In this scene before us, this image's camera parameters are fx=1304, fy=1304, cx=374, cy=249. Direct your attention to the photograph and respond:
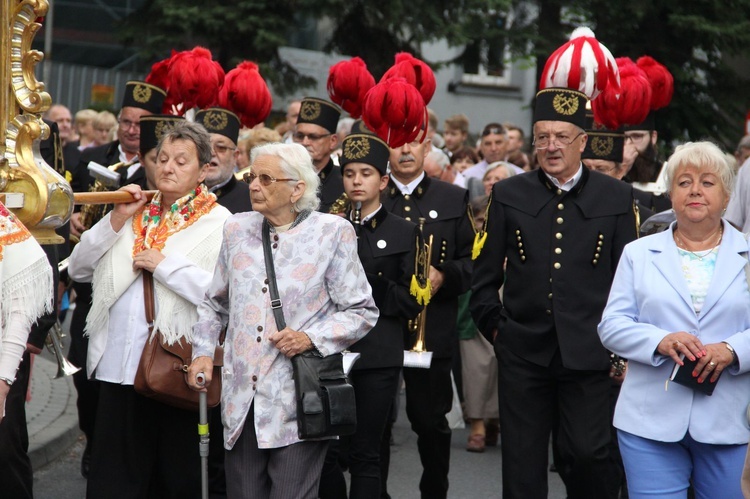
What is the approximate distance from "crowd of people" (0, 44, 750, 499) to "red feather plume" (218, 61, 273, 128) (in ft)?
2.18

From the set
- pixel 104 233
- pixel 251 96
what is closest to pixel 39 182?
pixel 104 233

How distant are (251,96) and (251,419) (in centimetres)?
409

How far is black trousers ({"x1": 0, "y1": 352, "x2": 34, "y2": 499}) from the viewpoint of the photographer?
20.3ft

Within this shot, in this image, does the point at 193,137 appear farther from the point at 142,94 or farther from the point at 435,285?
the point at 142,94

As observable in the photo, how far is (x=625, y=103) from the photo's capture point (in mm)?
8938

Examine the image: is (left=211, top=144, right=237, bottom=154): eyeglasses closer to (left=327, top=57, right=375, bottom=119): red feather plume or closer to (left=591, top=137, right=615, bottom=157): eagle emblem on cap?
(left=327, top=57, right=375, bottom=119): red feather plume

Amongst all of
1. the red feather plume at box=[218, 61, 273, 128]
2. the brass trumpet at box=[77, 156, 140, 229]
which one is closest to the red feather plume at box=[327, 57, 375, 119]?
the red feather plume at box=[218, 61, 273, 128]

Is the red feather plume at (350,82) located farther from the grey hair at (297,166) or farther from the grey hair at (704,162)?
the grey hair at (704,162)

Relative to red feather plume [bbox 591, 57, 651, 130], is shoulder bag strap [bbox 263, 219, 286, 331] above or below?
below

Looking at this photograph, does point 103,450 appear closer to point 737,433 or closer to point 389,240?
point 389,240

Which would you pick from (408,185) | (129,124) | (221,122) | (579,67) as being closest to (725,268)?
(579,67)

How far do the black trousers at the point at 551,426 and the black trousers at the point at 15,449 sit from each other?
7.77 ft

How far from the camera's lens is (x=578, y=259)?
6.53 m

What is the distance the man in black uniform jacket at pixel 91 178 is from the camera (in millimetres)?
7887
